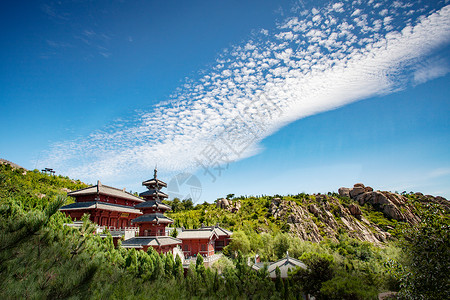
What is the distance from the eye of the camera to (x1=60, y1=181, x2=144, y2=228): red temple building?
24.2 meters

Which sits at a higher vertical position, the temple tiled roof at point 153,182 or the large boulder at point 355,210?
the temple tiled roof at point 153,182

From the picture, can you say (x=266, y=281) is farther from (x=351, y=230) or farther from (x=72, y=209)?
(x=351, y=230)

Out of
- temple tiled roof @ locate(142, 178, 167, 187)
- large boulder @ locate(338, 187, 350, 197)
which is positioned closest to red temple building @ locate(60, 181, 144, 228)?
temple tiled roof @ locate(142, 178, 167, 187)

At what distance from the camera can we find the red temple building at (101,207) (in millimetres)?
24172

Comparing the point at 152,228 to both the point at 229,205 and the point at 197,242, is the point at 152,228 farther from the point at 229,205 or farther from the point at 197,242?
the point at 229,205

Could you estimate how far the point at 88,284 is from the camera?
4.15 meters

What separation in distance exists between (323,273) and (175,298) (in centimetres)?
1087

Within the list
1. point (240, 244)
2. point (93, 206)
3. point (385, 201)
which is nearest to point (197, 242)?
point (240, 244)

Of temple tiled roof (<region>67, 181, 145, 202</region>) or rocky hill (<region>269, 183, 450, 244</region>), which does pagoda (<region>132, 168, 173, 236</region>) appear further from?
rocky hill (<region>269, 183, 450, 244</region>)

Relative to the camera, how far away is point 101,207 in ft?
79.7

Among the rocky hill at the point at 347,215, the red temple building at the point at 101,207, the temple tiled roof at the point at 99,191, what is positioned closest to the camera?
the red temple building at the point at 101,207

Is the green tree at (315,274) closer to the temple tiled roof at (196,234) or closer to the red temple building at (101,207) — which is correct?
the temple tiled roof at (196,234)

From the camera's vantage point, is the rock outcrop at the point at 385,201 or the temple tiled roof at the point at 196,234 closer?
the temple tiled roof at the point at 196,234

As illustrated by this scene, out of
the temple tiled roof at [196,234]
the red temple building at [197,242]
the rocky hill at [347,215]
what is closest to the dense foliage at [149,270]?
the red temple building at [197,242]
